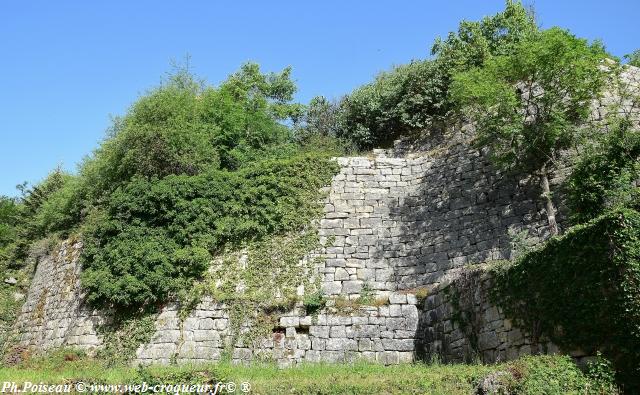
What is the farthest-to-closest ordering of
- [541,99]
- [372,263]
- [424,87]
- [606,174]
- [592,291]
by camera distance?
[424,87], [372,263], [541,99], [606,174], [592,291]

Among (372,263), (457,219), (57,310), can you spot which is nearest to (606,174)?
(457,219)

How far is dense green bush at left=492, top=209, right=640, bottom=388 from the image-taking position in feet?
21.2

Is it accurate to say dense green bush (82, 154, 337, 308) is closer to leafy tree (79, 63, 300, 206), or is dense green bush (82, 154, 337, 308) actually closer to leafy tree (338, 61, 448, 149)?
leafy tree (79, 63, 300, 206)

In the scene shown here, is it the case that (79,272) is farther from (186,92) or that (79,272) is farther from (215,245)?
(186,92)

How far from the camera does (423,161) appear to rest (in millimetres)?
15266

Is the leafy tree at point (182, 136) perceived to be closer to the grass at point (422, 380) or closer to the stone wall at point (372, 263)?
the stone wall at point (372, 263)

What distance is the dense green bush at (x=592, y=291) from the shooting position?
21.2 feet

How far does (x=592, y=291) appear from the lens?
6961 mm

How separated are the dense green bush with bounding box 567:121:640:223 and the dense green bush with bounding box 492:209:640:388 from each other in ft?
11.7

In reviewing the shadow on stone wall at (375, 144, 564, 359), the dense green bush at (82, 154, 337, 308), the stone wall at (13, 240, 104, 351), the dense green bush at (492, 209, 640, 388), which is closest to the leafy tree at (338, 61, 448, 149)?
the shadow on stone wall at (375, 144, 564, 359)

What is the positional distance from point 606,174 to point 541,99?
2.44m

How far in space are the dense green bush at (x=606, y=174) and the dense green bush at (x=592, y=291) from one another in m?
3.56

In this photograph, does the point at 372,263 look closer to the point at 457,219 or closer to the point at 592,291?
the point at 457,219

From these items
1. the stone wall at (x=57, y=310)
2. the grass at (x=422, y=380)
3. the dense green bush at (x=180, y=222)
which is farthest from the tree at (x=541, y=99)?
the stone wall at (x=57, y=310)
